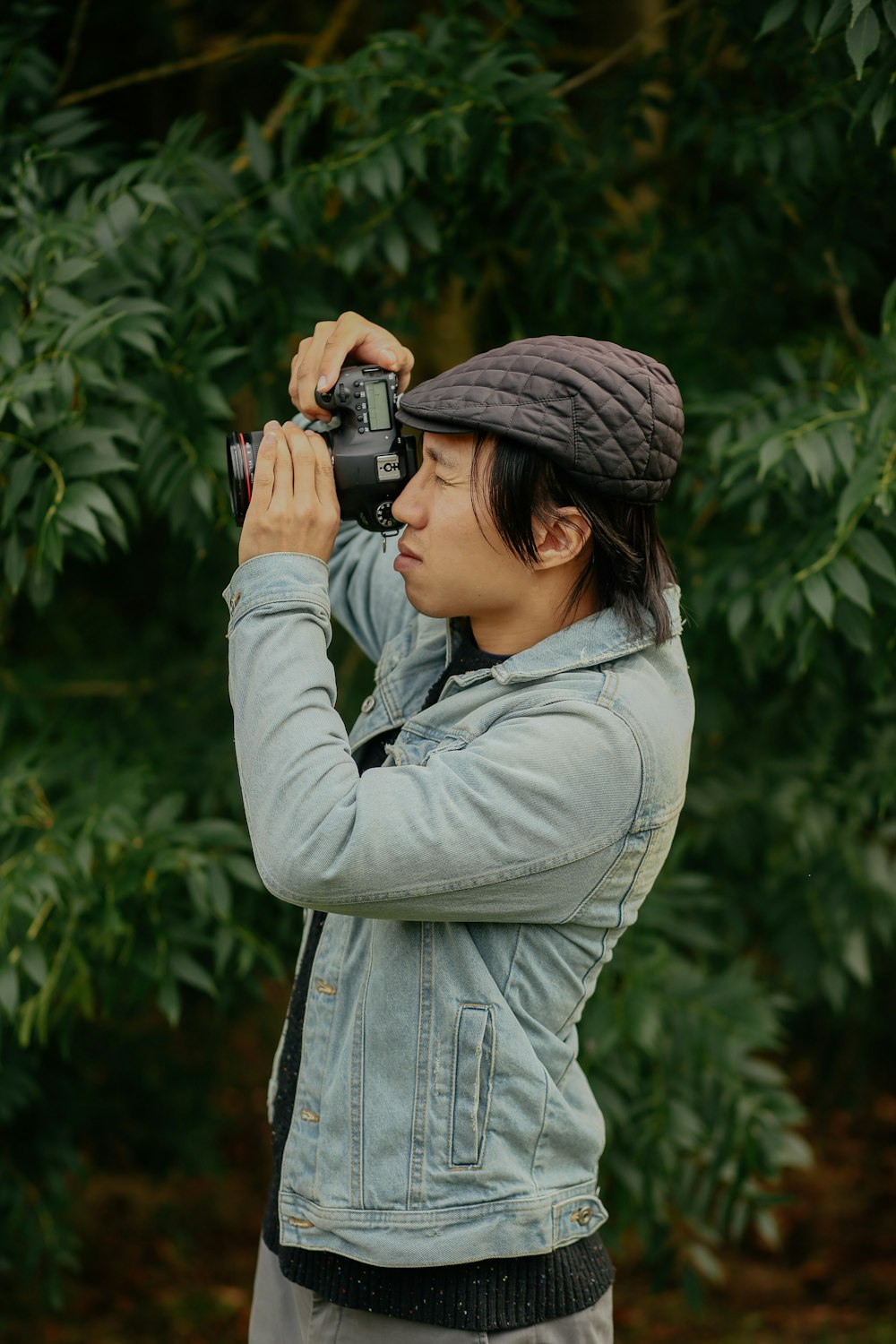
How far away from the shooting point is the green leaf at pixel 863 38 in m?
1.95

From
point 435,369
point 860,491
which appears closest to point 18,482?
point 860,491

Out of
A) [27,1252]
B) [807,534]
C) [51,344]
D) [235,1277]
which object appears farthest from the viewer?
[235,1277]

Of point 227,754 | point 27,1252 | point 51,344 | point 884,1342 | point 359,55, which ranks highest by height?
point 359,55

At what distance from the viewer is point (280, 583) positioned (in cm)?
153

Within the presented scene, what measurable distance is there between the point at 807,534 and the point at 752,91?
1.01 m

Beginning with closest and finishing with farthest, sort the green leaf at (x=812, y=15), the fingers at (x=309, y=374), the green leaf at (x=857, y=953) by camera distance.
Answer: the fingers at (x=309, y=374) < the green leaf at (x=812, y=15) < the green leaf at (x=857, y=953)

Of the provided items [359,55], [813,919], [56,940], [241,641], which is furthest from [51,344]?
[813,919]

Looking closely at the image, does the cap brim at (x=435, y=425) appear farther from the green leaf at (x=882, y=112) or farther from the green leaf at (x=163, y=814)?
the green leaf at (x=163, y=814)

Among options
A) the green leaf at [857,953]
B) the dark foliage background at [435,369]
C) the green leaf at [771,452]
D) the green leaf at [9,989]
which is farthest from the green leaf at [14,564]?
the green leaf at [857,953]

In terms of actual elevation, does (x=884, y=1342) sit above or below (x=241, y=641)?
below

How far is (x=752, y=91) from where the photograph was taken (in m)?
2.75

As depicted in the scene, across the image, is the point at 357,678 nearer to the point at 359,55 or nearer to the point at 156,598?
the point at 156,598

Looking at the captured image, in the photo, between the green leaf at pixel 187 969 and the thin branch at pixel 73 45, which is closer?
the green leaf at pixel 187 969

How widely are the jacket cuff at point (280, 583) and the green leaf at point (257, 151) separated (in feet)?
4.11
